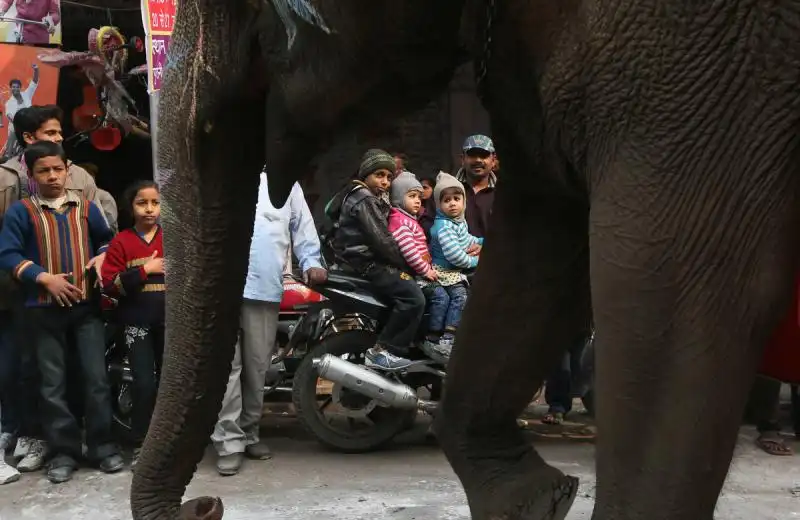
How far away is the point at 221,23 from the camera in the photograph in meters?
1.91

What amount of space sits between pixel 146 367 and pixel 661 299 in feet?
11.5

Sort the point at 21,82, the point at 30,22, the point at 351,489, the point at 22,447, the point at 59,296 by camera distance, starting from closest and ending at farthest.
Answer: the point at 351,489 → the point at 59,296 → the point at 22,447 → the point at 21,82 → the point at 30,22

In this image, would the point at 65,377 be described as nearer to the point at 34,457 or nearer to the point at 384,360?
the point at 34,457

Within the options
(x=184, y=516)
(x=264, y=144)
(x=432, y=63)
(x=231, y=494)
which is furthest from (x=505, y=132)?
(x=231, y=494)

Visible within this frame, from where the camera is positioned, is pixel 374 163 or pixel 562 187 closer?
pixel 562 187

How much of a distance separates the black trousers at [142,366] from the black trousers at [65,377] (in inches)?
5.1

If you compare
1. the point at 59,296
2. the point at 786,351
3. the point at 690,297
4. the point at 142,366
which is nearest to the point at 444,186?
the point at 142,366

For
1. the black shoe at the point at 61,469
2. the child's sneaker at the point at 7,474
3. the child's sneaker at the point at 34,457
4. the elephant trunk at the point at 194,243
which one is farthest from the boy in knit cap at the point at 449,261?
the elephant trunk at the point at 194,243

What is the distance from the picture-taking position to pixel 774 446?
480 centimetres

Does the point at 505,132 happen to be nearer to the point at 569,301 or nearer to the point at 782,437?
the point at 569,301

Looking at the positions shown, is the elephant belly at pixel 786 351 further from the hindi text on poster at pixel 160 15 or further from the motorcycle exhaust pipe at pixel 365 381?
the hindi text on poster at pixel 160 15

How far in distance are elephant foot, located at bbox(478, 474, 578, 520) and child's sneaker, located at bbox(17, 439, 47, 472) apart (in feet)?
9.12

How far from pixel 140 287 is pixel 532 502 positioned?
257 cm

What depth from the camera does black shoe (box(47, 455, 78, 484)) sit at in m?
4.37
